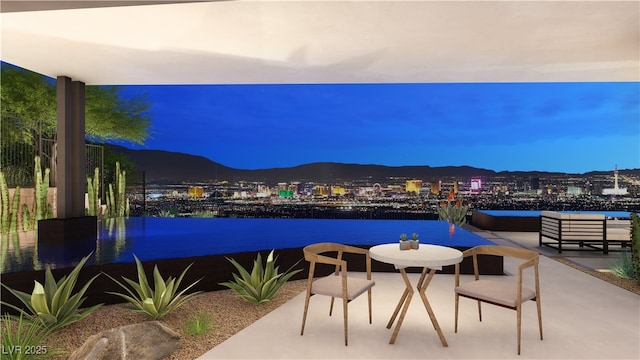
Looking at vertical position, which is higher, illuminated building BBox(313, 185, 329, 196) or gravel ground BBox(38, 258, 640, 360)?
illuminated building BBox(313, 185, 329, 196)

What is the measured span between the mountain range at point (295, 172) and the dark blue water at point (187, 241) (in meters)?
6.10

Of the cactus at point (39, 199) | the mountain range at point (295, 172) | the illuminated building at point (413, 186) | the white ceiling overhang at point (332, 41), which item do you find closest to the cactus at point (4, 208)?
the cactus at point (39, 199)

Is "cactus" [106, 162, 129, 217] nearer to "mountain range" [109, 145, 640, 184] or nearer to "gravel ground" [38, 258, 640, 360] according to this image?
"mountain range" [109, 145, 640, 184]

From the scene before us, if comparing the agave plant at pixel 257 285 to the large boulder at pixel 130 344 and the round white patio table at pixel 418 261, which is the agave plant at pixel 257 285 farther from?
the round white patio table at pixel 418 261

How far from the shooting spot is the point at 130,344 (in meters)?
2.47

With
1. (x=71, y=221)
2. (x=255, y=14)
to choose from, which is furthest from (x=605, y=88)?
(x=71, y=221)

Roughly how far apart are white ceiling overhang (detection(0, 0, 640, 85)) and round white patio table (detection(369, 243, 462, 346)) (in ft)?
8.01

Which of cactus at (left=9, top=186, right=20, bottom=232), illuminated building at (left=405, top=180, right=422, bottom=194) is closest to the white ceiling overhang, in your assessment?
cactus at (left=9, top=186, right=20, bottom=232)

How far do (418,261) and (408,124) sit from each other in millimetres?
21668

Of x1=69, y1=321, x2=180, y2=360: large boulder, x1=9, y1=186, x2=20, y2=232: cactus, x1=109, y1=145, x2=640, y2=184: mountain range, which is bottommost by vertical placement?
x1=69, y1=321, x2=180, y2=360: large boulder

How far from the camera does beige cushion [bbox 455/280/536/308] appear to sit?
267 centimetres

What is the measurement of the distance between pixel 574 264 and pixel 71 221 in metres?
8.46

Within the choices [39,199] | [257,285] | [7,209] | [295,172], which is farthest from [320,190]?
[257,285]

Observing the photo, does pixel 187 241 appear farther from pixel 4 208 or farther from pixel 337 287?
pixel 4 208
